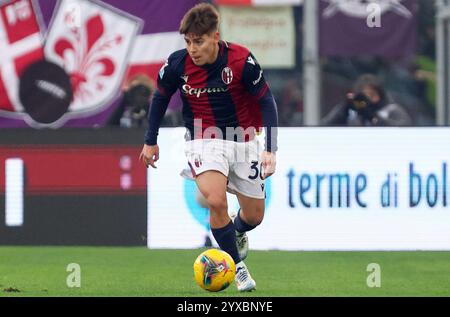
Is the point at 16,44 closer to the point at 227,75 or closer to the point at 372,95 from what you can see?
the point at 372,95

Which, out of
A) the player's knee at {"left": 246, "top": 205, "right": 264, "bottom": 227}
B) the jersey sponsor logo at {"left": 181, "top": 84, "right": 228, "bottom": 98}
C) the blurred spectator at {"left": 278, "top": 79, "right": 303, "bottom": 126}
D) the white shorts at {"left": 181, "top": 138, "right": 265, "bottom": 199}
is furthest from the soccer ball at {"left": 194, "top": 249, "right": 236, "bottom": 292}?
Answer: the blurred spectator at {"left": 278, "top": 79, "right": 303, "bottom": 126}

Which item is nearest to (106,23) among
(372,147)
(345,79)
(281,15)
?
(281,15)

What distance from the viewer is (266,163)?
33.7ft

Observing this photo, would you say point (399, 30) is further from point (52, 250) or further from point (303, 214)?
point (52, 250)

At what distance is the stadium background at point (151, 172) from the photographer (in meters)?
13.5

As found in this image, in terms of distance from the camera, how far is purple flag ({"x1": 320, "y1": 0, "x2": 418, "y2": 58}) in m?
15.8

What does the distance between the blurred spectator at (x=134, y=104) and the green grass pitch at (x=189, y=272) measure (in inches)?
60.6

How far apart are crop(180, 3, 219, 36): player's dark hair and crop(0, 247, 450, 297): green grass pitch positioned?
1880 mm

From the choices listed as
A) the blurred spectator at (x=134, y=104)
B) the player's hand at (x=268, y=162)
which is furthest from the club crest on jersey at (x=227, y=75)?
the blurred spectator at (x=134, y=104)

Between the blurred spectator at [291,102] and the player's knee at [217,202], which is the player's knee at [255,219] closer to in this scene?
the player's knee at [217,202]

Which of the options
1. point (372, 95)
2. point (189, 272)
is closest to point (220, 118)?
point (189, 272)

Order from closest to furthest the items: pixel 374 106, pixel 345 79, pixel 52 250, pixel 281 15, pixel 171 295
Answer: pixel 171 295, pixel 52 250, pixel 374 106, pixel 281 15, pixel 345 79

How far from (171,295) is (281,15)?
676 centimetres

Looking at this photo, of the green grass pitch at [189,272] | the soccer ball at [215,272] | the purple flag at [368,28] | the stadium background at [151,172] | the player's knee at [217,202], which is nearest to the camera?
the soccer ball at [215,272]
